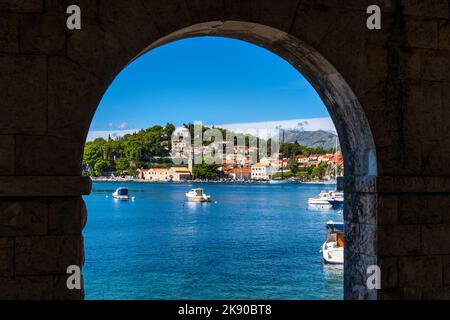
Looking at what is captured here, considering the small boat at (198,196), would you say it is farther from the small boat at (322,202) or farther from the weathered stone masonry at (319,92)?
the weathered stone masonry at (319,92)

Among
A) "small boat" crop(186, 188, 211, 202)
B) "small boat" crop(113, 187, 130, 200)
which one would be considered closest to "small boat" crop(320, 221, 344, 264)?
"small boat" crop(186, 188, 211, 202)

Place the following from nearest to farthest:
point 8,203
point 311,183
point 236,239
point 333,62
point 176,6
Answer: point 8,203 < point 176,6 < point 333,62 < point 236,239 < point 311,183

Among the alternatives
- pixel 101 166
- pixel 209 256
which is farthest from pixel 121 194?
pixel 209 256

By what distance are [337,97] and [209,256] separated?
4027 cm

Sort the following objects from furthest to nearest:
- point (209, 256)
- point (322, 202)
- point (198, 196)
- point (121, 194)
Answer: point (121, 194)
point (198, 196)
point (322, 202)
point (209, 256)

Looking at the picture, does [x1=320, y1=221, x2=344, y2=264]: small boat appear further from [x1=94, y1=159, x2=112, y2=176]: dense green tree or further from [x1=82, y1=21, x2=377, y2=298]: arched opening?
[x1=94, y1=159, x2=112, y2=176]: dense green tree

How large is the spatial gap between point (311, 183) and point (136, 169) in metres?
55.0

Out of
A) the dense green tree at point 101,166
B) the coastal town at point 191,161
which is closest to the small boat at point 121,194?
the coastal town at point 191,161

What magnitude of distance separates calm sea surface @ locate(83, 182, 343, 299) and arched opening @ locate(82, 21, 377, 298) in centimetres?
2701

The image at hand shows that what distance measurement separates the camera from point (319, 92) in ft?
20.0

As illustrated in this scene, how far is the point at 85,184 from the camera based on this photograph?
15.0ft

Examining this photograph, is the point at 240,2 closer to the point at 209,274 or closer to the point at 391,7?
the point at 391,7

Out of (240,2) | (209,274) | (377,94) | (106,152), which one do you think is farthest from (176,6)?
(106,152)

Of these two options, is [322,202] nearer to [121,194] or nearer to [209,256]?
[121,194]
